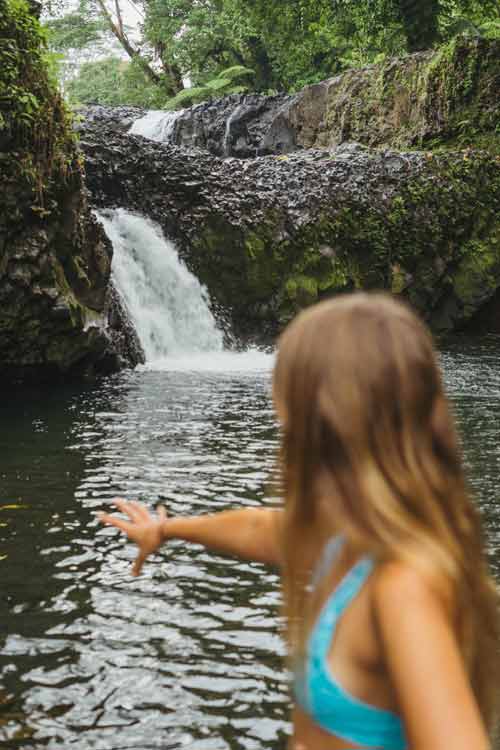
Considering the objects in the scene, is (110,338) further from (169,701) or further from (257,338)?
(169,701)

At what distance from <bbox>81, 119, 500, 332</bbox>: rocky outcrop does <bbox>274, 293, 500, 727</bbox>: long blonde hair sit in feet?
51.4

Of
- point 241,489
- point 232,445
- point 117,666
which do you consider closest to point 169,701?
point 117,666

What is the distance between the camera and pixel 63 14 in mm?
40188

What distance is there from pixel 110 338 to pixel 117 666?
29.8 ft

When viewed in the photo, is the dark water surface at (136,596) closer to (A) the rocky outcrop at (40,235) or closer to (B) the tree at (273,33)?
(A) the rocky outcrop at (40,235)

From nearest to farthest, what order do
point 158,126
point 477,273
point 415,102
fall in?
point 477,273 → point 415,102 → point 158,126

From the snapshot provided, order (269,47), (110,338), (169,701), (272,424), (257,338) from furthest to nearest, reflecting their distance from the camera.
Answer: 1. (269,47)
2. (257,338)
3. (110,338)
4. (272,424)
5. (169,701)

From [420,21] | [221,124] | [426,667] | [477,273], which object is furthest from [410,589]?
[221,124]

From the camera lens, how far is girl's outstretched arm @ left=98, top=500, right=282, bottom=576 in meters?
1.74

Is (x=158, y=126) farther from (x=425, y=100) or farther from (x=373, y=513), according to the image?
(x=373, y=513)

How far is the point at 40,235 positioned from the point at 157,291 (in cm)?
537

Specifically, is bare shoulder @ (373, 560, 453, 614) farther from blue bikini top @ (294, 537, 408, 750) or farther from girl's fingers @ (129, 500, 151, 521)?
girl's fingers @ (129, 500, 151, 521)

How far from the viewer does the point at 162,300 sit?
15828mm

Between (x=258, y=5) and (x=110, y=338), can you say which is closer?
(x=110, y=338)
